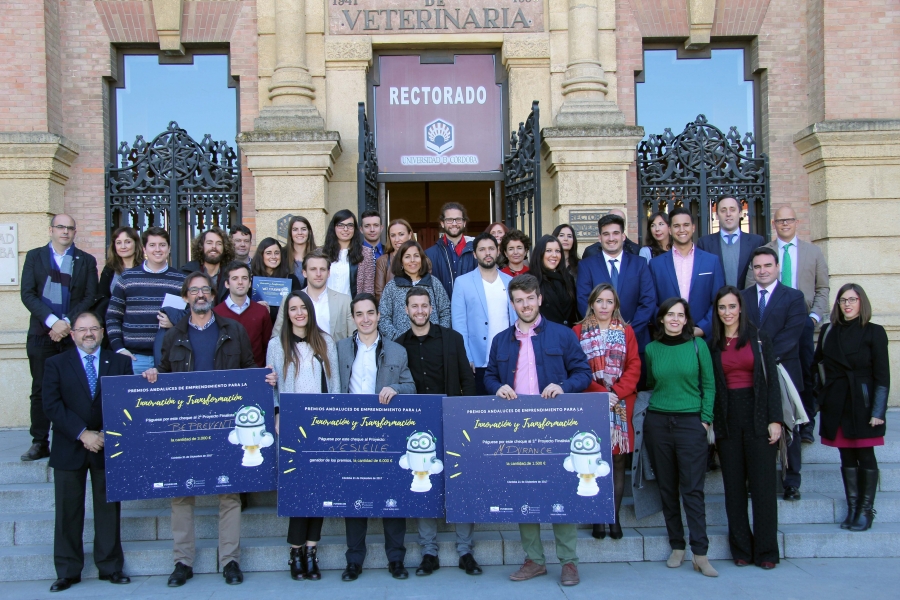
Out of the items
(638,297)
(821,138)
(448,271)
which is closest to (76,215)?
(448,271)

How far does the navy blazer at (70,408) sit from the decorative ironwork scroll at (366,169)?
3816mm

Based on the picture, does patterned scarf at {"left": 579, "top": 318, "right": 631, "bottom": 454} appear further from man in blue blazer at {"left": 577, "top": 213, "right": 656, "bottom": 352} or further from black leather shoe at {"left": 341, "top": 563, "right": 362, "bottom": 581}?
black leather shoe at {"left": 341, "top": 563, "right": 362, "bottom": 581}

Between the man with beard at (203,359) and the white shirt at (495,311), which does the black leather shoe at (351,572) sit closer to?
the man with beard at (203,359)

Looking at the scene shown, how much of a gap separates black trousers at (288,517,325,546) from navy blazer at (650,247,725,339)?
3.41 meters

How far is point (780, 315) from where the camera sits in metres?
6.00

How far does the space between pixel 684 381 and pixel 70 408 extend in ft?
14.6

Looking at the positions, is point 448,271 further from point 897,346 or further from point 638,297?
point 897,346

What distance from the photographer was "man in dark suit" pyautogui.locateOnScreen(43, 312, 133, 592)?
5305 millimetres

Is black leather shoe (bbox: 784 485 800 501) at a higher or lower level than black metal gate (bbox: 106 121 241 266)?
lower

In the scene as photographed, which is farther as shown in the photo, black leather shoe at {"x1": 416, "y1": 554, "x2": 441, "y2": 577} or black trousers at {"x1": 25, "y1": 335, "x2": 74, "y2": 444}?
black trousers at {"x1": 25, "y1": 335, "x2": 74, "y2": 444}

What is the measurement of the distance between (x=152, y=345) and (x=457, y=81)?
20.1ft

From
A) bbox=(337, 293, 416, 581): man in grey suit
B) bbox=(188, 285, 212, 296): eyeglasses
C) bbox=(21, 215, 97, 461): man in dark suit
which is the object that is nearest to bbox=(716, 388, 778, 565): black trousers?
bbox=(337, 293, 416, 581): man in grey suit

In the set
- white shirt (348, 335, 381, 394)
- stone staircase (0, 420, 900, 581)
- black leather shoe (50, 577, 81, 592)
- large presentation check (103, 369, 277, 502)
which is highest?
white shirt (348, 335, 381, 394)

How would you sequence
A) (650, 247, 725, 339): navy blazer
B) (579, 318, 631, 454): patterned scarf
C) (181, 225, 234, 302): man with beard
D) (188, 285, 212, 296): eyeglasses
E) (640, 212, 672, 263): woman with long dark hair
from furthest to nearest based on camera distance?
→ (640, 212, 672, 263): woman with long dark hair
(181, 225, 234, 302): man with beard
(650, 247, 725, 339): navy blazer
(579, 318, 631, 454): patterned scarf
(188, 285, 212, 296): eyeglasses
